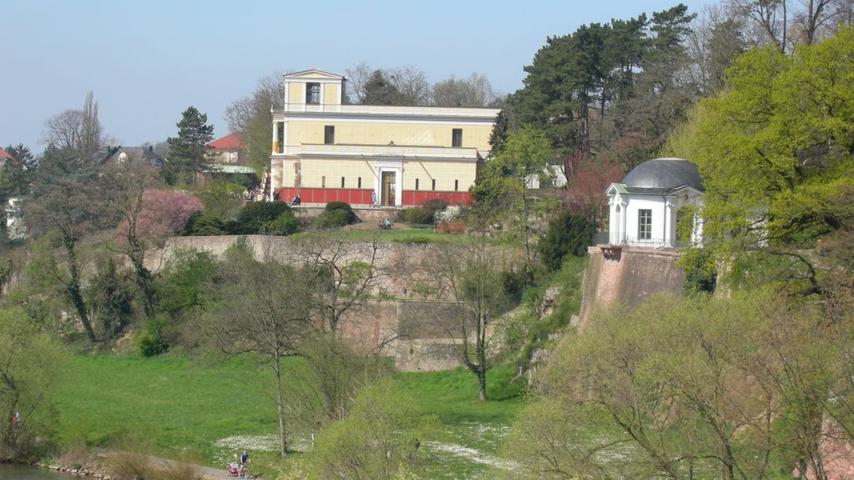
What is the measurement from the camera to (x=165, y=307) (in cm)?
5141

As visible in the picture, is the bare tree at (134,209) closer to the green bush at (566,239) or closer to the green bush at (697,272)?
the green bush at (566,239)

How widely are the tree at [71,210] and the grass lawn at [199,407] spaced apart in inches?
141

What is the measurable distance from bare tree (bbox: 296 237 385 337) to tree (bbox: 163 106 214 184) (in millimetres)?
25644

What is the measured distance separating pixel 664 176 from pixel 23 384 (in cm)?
1827

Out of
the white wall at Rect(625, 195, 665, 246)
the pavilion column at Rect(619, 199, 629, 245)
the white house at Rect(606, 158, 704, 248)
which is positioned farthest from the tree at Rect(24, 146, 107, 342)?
the white wall at Rect(625, 195, 665, 246)

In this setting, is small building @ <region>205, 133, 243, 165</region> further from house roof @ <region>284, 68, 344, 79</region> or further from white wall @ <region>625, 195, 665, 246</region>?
white wall @ <region>625, 195, 665, 246</region>

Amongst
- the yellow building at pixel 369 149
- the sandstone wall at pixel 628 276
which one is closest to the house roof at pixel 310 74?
the yellow building at pixel 369 149

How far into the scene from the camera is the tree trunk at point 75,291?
5197 centimetres

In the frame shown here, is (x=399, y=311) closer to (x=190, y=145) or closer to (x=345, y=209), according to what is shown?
(x=345, y=209)

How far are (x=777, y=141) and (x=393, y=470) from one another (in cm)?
1172

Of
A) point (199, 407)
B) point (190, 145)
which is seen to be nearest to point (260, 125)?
point (190, 145)

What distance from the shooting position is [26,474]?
116 ft

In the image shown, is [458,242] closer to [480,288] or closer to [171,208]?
[480,288]

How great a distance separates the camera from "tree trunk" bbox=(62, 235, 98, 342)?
171 feet
